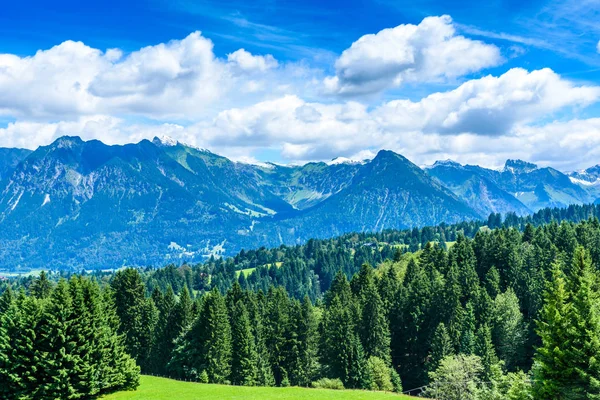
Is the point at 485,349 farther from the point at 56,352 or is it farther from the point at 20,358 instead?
the point at 20,358

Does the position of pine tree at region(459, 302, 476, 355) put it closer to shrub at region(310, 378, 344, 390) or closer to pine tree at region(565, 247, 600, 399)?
shrub at region(310, 378, 344, 390)

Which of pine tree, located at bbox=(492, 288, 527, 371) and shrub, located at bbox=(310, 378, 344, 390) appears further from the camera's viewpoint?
pine tree, located at bbox=(492, 288, 527, 371)

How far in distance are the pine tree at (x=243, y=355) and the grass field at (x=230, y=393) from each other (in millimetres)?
22267

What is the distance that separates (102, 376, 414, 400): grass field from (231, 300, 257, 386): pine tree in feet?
73.1

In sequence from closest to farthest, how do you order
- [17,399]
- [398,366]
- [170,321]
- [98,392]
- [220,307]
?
1. [17,399]
2. [98,392]
3. [220,307]
4. [170,321]
5. [398,366]

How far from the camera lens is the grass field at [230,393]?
57.4m

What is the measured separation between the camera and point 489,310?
330 feet

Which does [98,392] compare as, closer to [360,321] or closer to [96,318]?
[96,318]

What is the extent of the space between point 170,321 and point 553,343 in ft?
231

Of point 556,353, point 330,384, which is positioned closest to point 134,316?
point 330,384

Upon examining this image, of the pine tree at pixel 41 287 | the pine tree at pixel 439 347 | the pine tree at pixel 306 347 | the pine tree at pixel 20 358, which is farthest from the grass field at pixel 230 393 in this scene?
the pine tree at pixel 41 287

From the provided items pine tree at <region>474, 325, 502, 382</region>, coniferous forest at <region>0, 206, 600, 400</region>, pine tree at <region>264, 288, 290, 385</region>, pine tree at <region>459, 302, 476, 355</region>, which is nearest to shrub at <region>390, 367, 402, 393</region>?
coniferous forest at <region>0, 206, 600, 400</region>

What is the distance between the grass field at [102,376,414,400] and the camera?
57.4 m

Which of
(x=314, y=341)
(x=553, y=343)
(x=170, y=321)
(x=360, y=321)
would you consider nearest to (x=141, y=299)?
(x=170, y=321)
